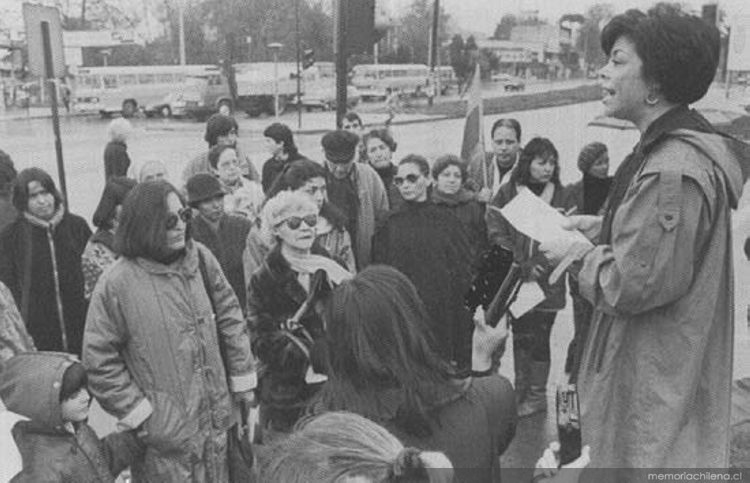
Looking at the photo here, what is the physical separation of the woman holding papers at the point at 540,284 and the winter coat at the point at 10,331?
8.44 ft

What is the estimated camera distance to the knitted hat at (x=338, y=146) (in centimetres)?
536

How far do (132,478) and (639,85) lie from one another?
2.37m

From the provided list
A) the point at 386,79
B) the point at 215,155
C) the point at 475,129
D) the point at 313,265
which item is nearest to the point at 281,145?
the point at 215,155

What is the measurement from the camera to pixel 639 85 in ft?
6.89

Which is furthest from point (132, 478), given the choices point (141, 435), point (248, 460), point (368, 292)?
point (368, 292)

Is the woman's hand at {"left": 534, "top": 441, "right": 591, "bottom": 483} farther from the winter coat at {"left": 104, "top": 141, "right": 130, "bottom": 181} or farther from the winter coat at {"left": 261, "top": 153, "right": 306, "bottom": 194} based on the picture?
the winter coat at {"left": 104, "top": 141, "right": 130, "bottom": 181}

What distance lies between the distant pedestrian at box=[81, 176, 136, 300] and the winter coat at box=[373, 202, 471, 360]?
153 centimetres

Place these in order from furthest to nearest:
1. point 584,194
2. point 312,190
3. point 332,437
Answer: point 584,194
point 312,190
point 332,437

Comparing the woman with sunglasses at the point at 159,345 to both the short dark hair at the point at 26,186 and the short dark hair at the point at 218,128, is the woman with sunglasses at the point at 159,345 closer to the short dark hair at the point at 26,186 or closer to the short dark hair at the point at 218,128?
the short dark hair at the point at 26,186

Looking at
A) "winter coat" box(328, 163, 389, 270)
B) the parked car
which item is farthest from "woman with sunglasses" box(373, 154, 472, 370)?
the parked car

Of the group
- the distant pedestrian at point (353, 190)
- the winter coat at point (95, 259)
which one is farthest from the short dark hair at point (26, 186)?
the distant pedestrian at point (353, 190)

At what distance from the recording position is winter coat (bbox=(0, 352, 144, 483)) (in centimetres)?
251

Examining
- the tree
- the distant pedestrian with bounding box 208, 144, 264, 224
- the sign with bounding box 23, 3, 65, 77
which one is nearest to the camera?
the distant pedestrian with bounding box 208, 144, 264, 224

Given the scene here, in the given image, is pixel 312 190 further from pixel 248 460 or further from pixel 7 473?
pixel 7 473
